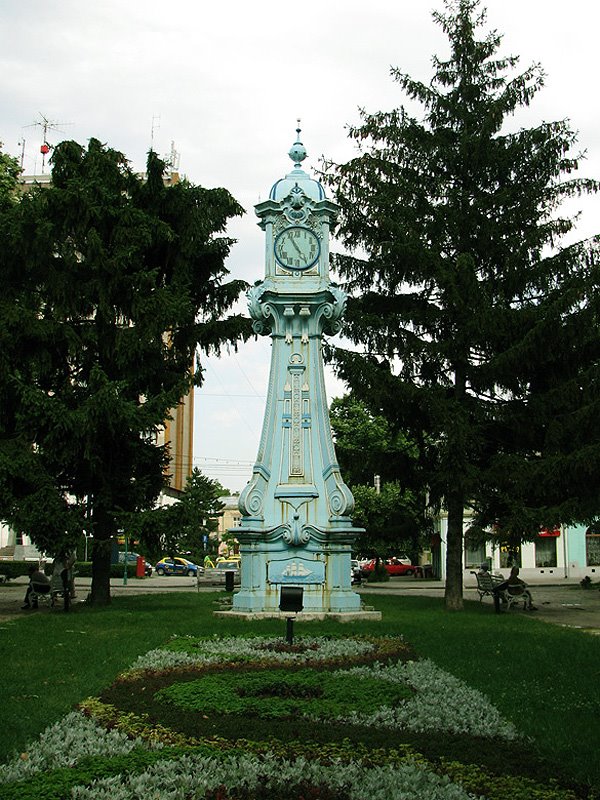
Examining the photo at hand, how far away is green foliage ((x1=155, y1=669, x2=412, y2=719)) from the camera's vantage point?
28.1 ft

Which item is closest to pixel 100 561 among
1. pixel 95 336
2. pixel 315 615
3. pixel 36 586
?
pixel 36 586

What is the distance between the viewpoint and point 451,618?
19.5m

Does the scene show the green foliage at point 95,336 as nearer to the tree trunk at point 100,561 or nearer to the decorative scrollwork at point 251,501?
the tree trunk at point 100,561

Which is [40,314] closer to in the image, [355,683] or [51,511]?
[51,511]

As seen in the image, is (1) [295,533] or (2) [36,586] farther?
(2) [36,586]

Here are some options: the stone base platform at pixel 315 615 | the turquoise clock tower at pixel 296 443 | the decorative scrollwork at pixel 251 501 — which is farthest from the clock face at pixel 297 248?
the stone base platform at pixel 315 615

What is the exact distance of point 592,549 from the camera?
52031mm

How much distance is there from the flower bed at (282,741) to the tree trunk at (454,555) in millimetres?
11847

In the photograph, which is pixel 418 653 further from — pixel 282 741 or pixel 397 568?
pixel 397 568

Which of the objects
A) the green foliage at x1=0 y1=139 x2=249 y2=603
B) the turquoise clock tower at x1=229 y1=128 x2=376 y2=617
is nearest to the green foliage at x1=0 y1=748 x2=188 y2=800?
the turquoise clock tower at x1=229 y1=128 x2=376 y2=617

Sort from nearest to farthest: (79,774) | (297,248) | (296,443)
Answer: (79,774), (296,443), (297,248)

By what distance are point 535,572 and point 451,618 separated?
33485mm

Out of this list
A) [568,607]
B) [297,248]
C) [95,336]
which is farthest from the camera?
[568,607]

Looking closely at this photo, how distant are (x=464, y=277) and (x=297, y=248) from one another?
162 inches
